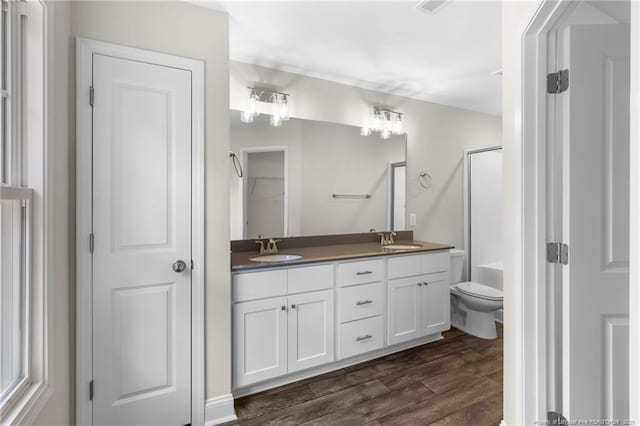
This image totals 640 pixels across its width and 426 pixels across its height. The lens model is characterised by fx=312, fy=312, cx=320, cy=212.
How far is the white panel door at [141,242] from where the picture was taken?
1.61 m

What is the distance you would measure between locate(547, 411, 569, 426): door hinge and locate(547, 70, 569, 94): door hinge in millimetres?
1379

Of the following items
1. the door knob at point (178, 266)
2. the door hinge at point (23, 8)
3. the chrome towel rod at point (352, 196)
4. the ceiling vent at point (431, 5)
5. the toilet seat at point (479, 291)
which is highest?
the ceiling vent at point (431, 5)

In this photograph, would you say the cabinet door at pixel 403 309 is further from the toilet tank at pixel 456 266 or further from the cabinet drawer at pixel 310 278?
the toilet tank at pixel 456 266

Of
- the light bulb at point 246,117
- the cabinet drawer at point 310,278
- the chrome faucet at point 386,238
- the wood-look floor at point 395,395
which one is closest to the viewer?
the wood-look floor at point 395,395

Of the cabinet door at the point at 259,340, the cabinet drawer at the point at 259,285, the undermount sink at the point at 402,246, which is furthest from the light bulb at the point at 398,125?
the cabinet door at the point at 259,340

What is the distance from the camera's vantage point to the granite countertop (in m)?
2.09

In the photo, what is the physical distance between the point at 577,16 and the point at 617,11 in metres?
0.19

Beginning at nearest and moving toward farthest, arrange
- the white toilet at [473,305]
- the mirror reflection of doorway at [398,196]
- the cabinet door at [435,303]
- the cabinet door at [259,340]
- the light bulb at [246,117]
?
the cabinet door at [259,340] < the light bulb at [246,117] < the cabinet door at [435,303] < the white toilet at [473,305] < the mirror reflection of doorway at [398,196]

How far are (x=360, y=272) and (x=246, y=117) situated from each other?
61.5 inches

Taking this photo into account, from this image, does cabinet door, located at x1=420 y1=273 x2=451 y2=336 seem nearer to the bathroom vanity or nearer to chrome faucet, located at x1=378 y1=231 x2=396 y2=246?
the bathroom vanity

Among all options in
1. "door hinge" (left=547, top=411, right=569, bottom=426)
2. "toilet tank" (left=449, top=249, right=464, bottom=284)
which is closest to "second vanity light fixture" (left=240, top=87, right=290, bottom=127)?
"toilet tank" (left=449, top=249, right=464, bottom=284)


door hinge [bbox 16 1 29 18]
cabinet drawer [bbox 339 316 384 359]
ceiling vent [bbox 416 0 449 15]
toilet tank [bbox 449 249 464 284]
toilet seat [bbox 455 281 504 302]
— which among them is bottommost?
cabinet drawer [bbox 339 316 384 359]

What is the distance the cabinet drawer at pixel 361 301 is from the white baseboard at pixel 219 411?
93 centimetres

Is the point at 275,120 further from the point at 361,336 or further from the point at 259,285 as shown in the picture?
the point at 361,336
